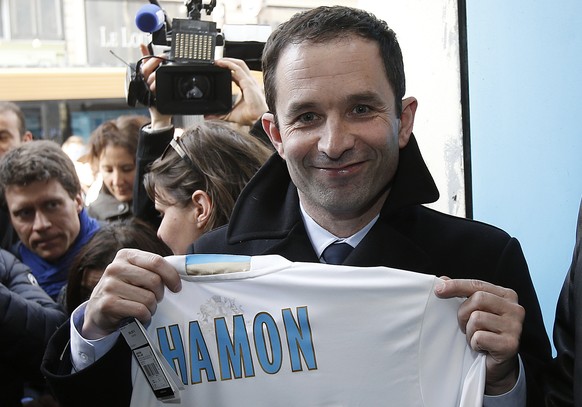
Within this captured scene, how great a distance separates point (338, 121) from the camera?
169 cm

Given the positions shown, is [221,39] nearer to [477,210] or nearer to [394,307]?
[477,210]

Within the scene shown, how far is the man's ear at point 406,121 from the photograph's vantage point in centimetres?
185

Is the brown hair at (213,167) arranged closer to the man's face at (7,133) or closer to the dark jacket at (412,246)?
the dark jacket at (412,246)

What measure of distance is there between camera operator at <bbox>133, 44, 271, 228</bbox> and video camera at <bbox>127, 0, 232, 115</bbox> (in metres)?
0.04

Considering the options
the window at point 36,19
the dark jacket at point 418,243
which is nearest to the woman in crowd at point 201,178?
the dark jacket at point 418,243

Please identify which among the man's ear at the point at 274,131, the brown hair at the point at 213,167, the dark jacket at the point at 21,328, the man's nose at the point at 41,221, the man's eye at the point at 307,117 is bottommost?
the dark jacket at the point at 21,328

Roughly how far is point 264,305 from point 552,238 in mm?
1367

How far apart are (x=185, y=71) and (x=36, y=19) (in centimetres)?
971

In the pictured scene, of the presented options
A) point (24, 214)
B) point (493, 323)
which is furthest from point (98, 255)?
point (493, 323)

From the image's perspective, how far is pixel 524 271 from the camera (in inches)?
70.1

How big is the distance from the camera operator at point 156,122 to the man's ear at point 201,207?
0.63 meters

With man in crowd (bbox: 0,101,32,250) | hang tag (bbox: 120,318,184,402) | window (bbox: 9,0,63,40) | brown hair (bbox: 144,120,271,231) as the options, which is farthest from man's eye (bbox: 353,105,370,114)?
window (bbox: 9,0,63,40)

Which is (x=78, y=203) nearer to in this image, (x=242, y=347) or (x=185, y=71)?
(x=185, y=71)

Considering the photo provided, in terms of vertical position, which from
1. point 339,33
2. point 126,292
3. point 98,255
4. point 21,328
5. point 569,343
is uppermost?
point 339,33
